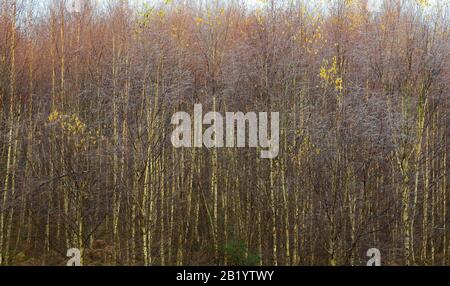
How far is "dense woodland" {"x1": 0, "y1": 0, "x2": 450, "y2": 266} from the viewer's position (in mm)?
10258

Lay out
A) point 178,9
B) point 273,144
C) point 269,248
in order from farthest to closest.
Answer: point 178,9
point 269,248
point 273,144

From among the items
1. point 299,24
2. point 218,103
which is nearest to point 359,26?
point 299,24

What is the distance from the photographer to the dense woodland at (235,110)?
404 inches

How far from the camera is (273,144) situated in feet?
38.2

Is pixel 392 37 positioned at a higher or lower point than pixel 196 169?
higher

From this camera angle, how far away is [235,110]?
15.4m

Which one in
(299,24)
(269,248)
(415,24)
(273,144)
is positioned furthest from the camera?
(269,248)

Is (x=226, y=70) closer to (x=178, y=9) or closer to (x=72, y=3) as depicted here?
(x=178, y=9)

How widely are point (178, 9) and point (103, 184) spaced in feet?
26.6

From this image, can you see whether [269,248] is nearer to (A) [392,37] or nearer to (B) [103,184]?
(B) [103,184]

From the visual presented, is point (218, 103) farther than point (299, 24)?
Yes

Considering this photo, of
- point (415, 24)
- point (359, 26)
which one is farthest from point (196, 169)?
point (415, 24)

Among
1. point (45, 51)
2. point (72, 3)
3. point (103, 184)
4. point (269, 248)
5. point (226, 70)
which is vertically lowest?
point (269, 248)

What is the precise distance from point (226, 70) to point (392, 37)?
5948 mm
